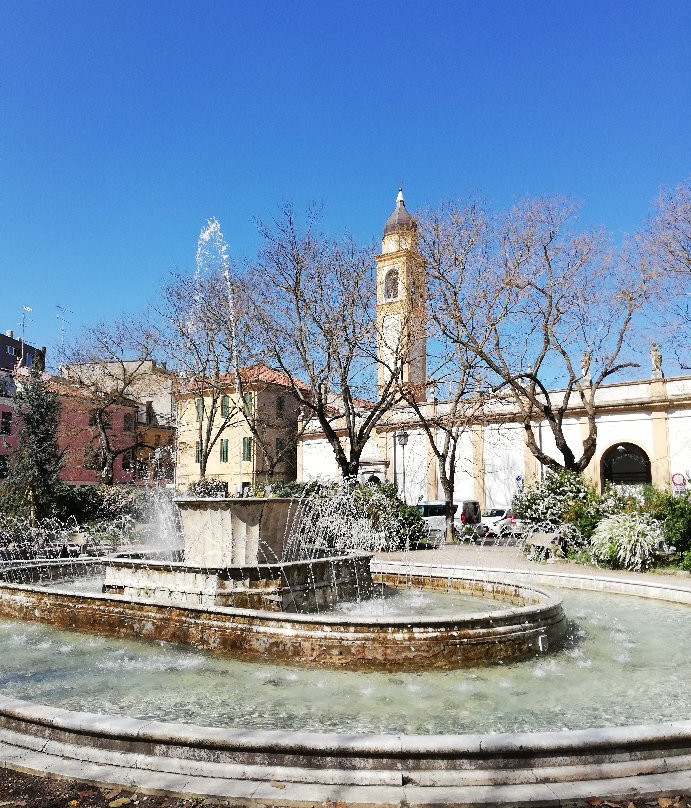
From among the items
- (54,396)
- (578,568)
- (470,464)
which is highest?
(54,396)

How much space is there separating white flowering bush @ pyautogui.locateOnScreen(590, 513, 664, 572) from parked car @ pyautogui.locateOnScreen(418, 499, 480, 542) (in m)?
8.27

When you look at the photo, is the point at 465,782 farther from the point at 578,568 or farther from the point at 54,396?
the point at 54,396

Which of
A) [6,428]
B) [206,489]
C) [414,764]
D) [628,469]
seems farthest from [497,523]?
[6,428]

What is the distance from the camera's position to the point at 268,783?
375cm

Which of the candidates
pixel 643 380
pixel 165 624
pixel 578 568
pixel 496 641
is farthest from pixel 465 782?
pixel 643 380

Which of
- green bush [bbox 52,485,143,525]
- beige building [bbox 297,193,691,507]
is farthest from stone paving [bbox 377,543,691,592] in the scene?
green bush [bbox 52,485,143,525]

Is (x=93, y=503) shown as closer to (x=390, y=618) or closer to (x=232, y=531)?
(x=232, y=531)

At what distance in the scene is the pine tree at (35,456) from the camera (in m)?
22.2

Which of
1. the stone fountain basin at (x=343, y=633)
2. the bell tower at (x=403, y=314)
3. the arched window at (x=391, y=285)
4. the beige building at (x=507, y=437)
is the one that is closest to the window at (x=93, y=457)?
the beige building at (x=507, y=437)

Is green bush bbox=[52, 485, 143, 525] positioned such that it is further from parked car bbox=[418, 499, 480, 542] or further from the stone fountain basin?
the stone fountain basin

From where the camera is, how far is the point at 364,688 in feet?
19.5

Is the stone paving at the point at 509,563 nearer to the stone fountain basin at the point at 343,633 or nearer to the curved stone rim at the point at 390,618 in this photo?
the curved stone rim at the point at 390,618

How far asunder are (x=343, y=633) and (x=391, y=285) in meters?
19.1

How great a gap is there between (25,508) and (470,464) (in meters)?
21.5
